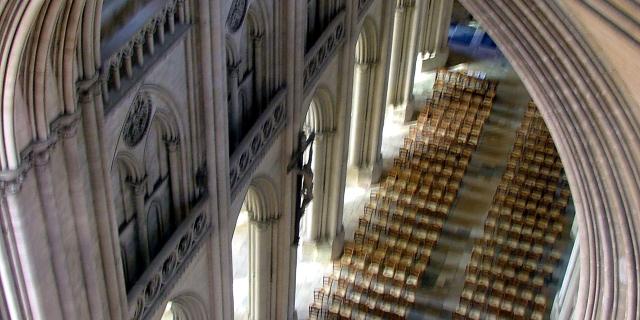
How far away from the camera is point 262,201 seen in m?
16.2

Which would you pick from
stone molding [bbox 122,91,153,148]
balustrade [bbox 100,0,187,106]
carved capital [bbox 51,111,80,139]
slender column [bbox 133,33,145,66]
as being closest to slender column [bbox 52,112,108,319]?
carved capital [bbox 51,111,80,139]

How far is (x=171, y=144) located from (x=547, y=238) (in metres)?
12.3

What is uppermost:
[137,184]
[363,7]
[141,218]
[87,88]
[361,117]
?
[363,7]

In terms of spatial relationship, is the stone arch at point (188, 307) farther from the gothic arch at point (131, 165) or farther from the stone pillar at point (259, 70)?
the stone pillar at point (259, 70)

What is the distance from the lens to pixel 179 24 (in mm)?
11609

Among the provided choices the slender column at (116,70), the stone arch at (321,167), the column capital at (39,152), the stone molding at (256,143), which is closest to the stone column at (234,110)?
the stone molding at (256,143)

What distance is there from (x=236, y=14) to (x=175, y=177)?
2707 millimetres

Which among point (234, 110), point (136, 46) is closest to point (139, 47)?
point (136, 46)

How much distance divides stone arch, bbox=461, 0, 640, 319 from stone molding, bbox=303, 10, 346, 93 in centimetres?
595

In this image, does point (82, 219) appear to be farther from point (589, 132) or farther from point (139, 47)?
point (589, 132)

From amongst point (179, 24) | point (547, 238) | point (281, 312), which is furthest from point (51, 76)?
point (547, 238)

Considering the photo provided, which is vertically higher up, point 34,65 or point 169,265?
point 34,65

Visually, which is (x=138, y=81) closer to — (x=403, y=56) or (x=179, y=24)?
(x=179, y=24)

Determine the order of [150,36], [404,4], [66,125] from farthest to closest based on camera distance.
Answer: [404,4]
[150,36]
[66,125]
